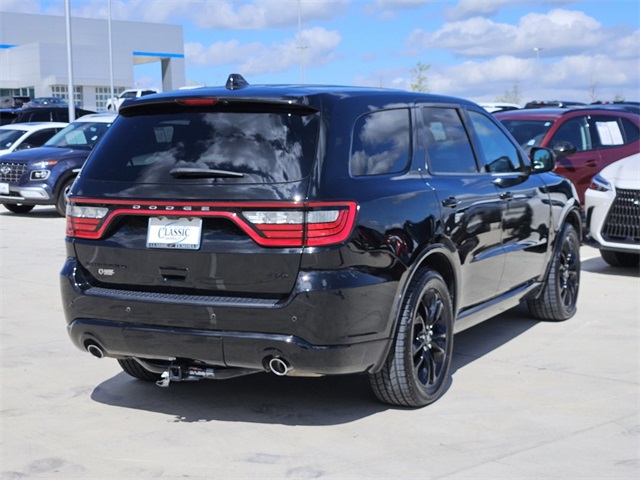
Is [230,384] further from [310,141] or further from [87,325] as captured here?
[310,141]

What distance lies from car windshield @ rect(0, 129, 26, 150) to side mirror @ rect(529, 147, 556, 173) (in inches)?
618

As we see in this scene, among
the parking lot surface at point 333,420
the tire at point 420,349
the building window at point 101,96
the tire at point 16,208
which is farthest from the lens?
the building window at point 101,96

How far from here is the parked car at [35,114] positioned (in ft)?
94.4

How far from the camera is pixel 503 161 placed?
6.91 meters

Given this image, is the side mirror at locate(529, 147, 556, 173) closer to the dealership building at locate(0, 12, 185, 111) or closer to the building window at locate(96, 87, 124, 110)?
the dealership building at locate(0, 12, 185, 111)

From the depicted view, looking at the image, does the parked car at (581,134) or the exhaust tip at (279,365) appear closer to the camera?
the exhaust tip at (279,365)

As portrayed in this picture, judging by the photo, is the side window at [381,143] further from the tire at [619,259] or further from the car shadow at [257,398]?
the tire at [619,259]

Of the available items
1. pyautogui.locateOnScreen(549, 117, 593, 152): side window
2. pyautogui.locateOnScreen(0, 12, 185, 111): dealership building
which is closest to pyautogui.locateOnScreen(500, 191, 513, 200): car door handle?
pyautogui.locateOnScreen(549, 117, 593, 152): side window

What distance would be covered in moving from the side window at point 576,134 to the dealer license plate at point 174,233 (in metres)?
8.51

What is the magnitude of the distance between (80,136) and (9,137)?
10.9 feet

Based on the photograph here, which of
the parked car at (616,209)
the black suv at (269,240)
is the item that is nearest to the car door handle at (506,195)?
the black suv at (269,240)

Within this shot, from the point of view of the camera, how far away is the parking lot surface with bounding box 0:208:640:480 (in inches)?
182

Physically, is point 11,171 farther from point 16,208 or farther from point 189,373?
point 189,373

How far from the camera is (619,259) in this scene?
36.6 ft
